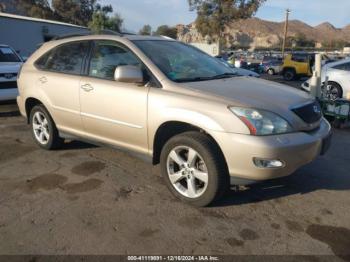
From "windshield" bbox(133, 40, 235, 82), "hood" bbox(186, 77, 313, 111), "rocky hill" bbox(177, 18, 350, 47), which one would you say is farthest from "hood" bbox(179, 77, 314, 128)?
"rocky hill" bbox(177, 18, 350, 47)

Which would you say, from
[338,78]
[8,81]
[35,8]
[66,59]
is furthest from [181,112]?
[35,8]

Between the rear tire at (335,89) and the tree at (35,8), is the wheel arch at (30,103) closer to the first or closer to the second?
the rear tire at (335,89)

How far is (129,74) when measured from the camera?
3.83m

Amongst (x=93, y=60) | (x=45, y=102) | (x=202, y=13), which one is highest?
(x=202, y=13)

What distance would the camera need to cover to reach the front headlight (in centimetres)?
332

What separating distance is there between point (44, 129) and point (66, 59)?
1.18m

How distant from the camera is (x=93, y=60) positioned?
459cm

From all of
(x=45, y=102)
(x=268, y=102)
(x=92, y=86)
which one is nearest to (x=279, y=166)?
(x=268, y=102)

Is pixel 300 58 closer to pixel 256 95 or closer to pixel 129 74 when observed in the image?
pixel 256 95

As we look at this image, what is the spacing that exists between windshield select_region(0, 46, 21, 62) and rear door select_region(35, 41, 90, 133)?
482cm

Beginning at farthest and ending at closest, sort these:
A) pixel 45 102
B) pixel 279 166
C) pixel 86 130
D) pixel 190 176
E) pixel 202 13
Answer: pixel 202 13 < pixel 45 102 < pixel 86 130 < pixel 190 176 < pixel 279 166

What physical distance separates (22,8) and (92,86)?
2138 inches

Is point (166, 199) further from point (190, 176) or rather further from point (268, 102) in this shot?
point (268, 102)

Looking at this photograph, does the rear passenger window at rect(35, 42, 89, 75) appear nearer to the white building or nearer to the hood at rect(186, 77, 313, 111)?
the hood at rect(186, 77, 313, 111)
